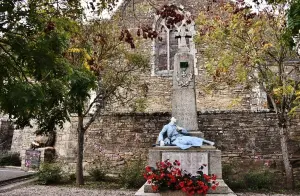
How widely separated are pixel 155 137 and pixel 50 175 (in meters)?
4.25

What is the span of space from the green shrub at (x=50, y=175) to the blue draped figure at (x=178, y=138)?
5160mm

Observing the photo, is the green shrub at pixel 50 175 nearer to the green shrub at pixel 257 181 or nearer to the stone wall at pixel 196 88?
the stone wall at pixel 196 88

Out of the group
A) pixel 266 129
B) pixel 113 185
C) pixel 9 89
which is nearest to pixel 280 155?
pixel 266 129

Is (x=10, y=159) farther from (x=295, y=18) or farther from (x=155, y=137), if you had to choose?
(x=295, y=18)

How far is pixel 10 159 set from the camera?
14734mm

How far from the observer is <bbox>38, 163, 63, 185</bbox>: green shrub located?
10.4m

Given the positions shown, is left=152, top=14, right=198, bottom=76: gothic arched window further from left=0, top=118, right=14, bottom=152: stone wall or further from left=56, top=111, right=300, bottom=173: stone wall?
left=0, top=118, right=14, bottom=152: stone wall

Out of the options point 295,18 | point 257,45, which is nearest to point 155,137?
point 257,45

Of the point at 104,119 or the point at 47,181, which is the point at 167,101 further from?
the point at 47,181

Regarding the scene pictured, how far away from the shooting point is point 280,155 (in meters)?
11.0

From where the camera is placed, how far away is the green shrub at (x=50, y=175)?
10.4 m

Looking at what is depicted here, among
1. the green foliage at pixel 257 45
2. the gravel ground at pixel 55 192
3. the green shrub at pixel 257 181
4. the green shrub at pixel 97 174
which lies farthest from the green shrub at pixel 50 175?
the green foliage at pixel 257 45

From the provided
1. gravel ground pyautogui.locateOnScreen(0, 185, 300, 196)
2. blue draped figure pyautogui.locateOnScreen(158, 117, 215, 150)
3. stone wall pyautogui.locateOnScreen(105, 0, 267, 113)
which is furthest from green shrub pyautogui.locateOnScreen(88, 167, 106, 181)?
blue draped figure pyautogui.locateOnScreen(158, 117, 215, 150)

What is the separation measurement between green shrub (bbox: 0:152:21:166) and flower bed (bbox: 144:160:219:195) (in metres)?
11.2
